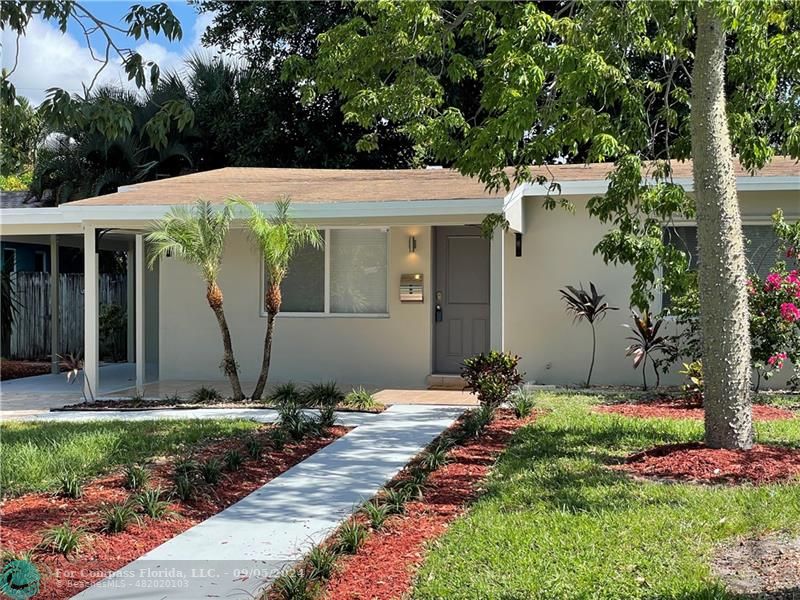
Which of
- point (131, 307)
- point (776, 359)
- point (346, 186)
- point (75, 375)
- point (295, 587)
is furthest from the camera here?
point (131, 307)

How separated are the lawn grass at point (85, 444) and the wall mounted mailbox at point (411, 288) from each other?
4.06 metres

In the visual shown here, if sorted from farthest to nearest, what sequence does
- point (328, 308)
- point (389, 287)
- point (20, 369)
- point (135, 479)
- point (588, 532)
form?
point (20, 369) < point (328, 308) < point (389, 287) < point (135, 479) < point (588, 532)

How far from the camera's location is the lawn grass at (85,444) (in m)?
6.51

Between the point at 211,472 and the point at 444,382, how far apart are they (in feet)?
20.0

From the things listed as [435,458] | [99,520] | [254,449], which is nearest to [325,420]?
[254,449]

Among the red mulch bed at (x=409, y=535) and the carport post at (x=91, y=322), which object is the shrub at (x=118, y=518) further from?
the carport post at (x=91, y=322)

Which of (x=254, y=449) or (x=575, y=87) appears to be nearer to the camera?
(x=575, y=87)

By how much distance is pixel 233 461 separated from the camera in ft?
22.7

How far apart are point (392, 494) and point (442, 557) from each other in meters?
1.16

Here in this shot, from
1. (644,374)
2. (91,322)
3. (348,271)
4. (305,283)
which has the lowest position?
(644,374)

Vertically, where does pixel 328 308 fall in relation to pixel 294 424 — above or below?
above

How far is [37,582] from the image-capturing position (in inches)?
170

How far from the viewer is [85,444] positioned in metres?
7.54

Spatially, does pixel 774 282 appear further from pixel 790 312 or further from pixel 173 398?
pixel 173 398
